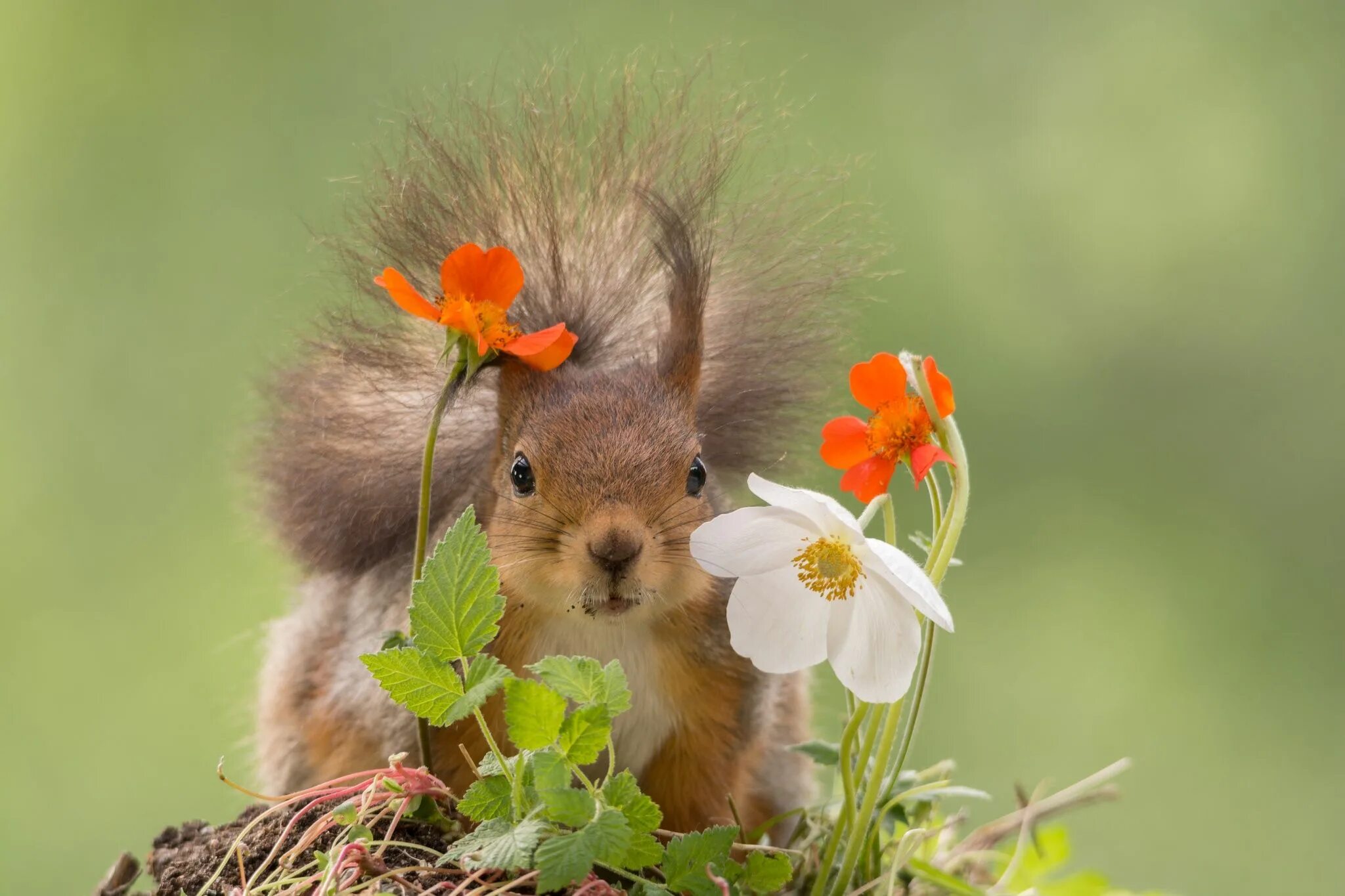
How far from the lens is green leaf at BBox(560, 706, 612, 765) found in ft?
3.28

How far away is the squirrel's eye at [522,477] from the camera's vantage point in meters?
1.25

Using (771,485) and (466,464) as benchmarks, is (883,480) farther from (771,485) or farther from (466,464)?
(466,464)

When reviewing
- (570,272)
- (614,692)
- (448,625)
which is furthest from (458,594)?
(570,272)

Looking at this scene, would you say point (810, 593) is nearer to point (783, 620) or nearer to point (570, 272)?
point (783, 620)

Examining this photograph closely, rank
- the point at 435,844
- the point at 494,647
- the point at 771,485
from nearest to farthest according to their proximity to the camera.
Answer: the point at 771,485, the point at 435,844, the point at 494,647

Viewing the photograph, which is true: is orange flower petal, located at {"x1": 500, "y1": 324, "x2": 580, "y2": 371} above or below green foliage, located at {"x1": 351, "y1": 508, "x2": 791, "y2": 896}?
above

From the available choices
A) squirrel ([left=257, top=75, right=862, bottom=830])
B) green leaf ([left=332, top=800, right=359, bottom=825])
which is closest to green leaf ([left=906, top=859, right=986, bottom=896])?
squirrel ([left=257, top=75, right=862, bottom=830])

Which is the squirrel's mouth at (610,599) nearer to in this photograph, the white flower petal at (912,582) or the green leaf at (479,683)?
the green leaf at (479,683)

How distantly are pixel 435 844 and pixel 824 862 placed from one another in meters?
0.33

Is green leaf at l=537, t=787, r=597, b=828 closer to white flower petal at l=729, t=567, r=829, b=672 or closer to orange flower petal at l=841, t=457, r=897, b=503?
white flower petal at l=729, t=567, r=829, b=672

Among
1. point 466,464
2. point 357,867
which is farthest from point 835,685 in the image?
point 357,867

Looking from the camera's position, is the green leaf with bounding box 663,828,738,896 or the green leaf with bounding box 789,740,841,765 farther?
the green leaf with bounding box 789,740,841,765

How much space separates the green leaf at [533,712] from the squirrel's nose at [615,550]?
0.16 meters

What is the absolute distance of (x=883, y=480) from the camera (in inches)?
44.3
